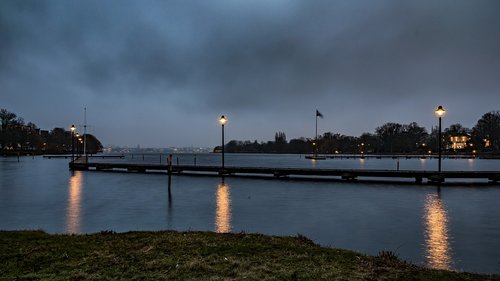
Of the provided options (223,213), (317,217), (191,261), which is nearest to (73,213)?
(223,213)

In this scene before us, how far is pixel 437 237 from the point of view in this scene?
40.2 ft

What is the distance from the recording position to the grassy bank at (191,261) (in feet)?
21.0

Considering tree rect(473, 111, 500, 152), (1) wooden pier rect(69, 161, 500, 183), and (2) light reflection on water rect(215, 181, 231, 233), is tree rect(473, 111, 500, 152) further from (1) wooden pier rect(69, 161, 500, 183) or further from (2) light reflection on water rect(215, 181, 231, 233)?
(2) light reflection on water rect(215, 181, 231, 233)

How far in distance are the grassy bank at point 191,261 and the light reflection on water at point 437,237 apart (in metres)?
2.52

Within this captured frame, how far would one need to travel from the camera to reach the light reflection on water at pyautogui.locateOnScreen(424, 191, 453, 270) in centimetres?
943

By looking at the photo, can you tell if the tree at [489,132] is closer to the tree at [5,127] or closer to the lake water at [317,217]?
the lake water at [317,217]

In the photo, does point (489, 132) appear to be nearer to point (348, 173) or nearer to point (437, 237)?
point (348, 173)

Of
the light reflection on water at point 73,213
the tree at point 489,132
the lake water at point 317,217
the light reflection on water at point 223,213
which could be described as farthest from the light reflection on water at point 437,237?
the tree at point 489,132

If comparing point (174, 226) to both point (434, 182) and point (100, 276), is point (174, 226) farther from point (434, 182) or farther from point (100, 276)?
point (434, 182)

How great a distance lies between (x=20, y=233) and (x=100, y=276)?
551 centimetres

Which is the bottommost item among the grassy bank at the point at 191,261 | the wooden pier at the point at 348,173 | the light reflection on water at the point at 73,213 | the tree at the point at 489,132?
the light reflection on water at the point at 73,213

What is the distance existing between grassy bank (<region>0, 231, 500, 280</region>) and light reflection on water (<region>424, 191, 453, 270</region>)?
2.52 metres

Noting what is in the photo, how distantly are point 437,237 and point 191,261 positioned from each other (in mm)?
9245

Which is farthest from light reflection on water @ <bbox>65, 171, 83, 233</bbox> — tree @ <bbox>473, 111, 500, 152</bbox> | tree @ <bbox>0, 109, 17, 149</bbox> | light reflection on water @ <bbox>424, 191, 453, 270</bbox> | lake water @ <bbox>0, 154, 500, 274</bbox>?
tree @ <bbox>473, 111, 500, 152</bbox>
